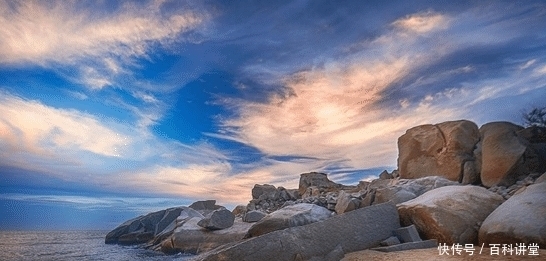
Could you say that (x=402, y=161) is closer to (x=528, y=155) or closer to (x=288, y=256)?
(x=528, y=155)

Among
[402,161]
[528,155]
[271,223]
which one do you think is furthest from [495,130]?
[271,223]

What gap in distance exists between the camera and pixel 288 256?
6270 mm

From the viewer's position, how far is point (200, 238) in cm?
1694

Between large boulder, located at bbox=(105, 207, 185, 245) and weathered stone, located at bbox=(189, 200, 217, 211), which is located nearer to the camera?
large boulder, located at bbox=(105, 207, 185, 245)

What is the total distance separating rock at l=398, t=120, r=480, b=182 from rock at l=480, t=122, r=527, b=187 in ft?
4.73

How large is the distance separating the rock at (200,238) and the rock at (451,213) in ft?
28.1

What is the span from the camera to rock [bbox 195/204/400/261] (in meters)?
6.12

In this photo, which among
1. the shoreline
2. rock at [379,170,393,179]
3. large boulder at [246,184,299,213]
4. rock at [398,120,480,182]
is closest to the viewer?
the shoreline

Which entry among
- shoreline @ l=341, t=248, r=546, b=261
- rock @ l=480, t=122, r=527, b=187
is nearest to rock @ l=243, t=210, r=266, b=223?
shoreline @ l=341, t=248, r=546, b=261

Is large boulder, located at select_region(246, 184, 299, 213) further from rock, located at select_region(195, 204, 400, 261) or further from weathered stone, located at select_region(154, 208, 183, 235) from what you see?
rock, located at select_region(195, 204, 400, 261)

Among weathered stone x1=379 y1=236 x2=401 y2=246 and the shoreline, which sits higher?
weathered stone x1=379 y1=236 x2=401 y2=246

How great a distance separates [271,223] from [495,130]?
1109 centimetres

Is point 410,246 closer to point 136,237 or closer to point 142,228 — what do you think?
point 136,237

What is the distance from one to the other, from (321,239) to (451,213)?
3.47 meters
